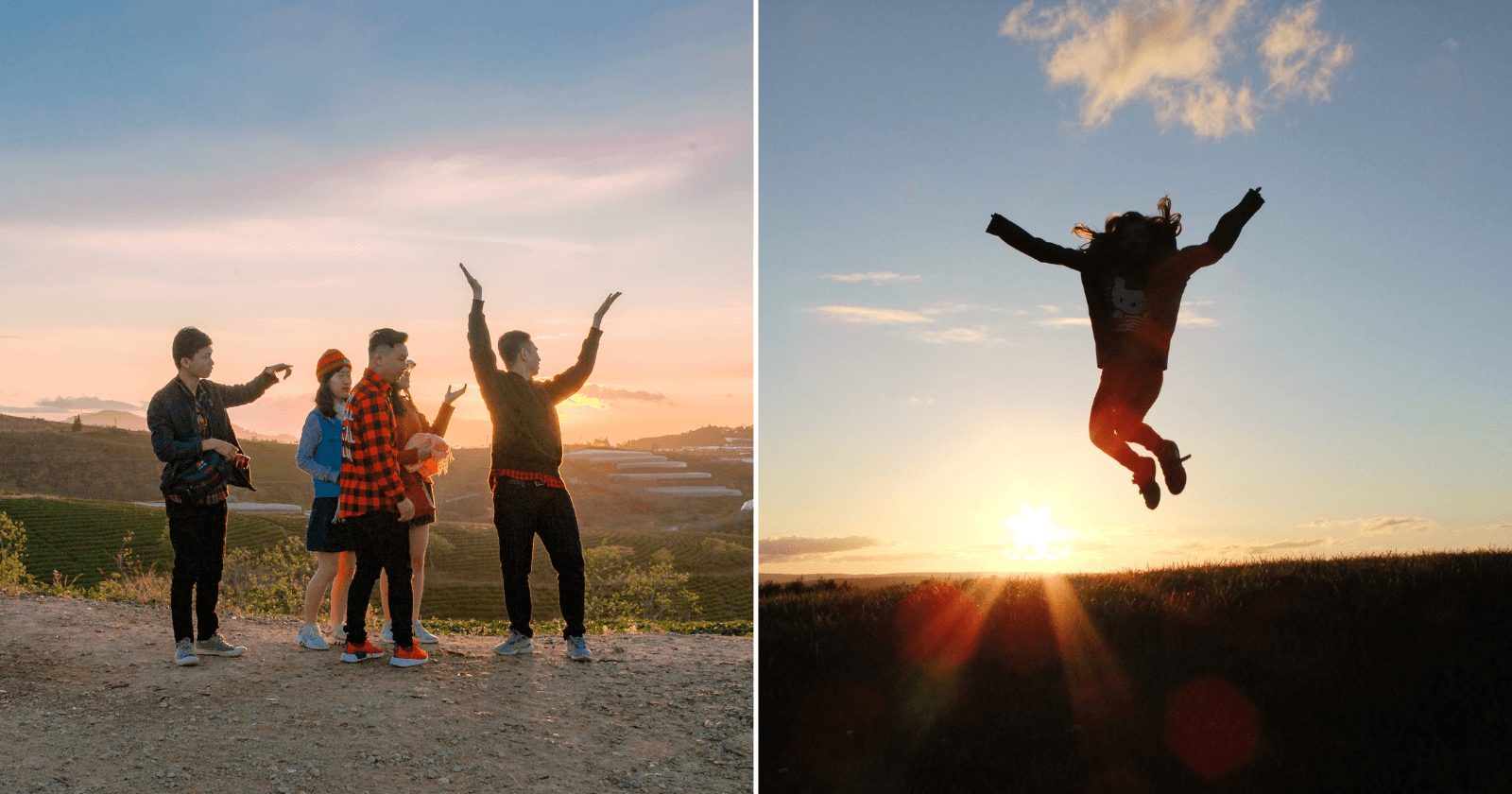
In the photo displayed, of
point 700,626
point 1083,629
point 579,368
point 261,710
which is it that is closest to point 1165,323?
point 1083,629

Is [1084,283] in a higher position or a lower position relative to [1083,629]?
higher

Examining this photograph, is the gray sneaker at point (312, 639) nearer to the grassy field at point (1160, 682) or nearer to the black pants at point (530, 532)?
the black pants at point (530, 532)

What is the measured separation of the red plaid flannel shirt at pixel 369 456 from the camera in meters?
6.57

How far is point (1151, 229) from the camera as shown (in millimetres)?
3783

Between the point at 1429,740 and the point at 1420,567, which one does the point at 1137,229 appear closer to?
the point at 1420,567

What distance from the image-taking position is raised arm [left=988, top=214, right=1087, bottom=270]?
3.78 metres

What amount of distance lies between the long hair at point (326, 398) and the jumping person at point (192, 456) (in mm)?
451

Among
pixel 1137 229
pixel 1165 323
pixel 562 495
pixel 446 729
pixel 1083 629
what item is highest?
pixel 1137 229

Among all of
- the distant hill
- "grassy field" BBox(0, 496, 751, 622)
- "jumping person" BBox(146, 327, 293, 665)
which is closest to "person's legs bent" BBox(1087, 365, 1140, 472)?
"jumping person" BBox(146, 327, 293, 665)

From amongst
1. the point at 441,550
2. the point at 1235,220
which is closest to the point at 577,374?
the point at 1235,220

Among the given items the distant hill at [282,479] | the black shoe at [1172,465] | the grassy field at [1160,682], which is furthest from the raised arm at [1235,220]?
the distant hill at [282,479]

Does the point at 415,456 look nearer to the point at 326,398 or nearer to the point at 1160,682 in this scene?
the point at 326,398

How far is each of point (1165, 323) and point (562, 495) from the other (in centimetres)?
417

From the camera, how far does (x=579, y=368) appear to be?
704cm
